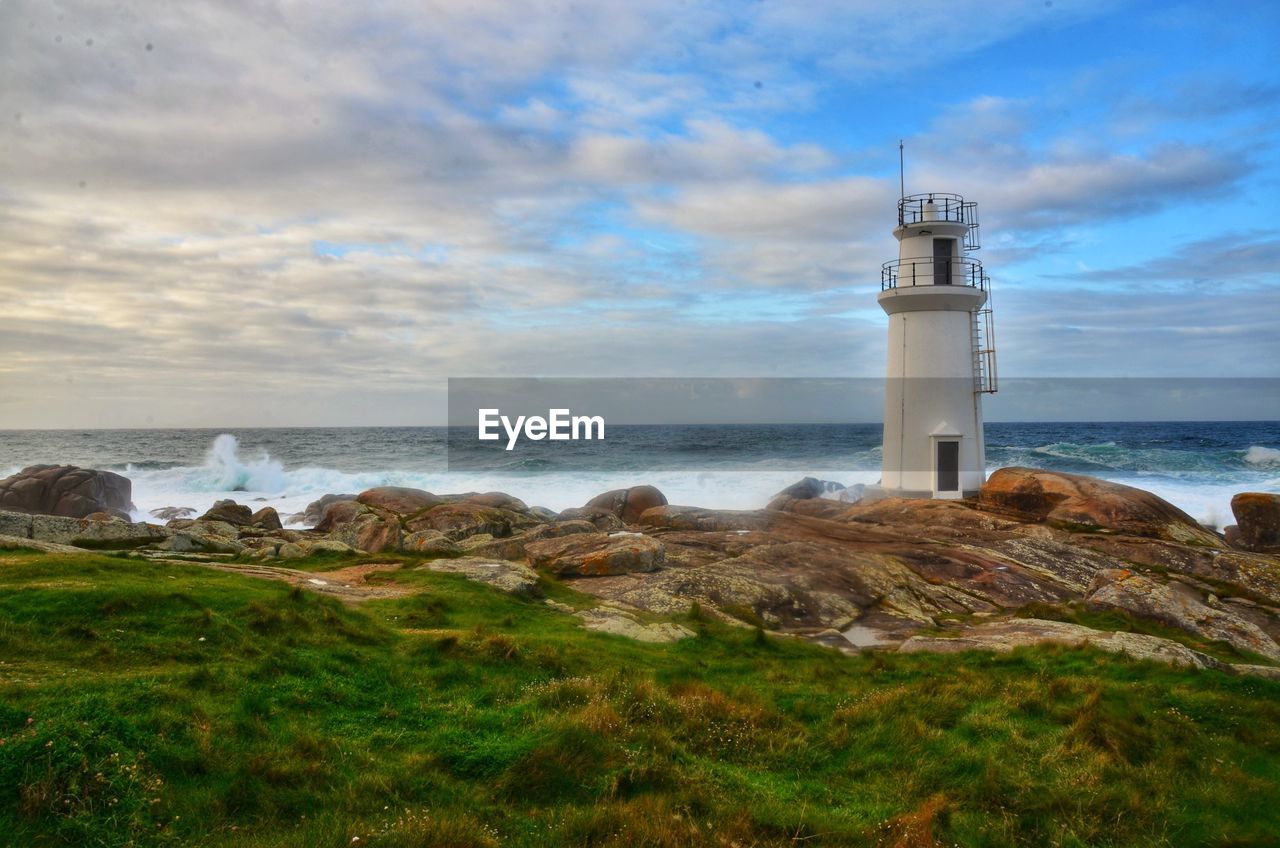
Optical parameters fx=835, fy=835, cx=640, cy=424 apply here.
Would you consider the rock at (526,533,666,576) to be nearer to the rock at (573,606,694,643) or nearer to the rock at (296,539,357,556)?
the rock at (573,606,694,643)

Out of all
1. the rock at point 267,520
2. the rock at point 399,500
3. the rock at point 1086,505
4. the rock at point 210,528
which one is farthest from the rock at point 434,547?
the rock at point 1086,505

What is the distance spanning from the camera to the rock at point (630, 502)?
38562 mm

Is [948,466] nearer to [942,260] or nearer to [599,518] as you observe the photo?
[942,260]

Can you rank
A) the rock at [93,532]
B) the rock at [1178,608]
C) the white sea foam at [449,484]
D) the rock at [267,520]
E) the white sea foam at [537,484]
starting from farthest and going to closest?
the white sea foam at [449,484] → the white sea foam at [537,484] → the rock at [267,520] → the rock at [93,532] → the rock at [1178,608]

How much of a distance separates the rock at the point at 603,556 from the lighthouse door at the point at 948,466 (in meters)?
16.5

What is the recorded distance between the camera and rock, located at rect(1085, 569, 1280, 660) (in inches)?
715

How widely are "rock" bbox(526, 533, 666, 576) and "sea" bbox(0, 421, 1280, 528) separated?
1316 inches

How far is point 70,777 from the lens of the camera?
21.6 ft

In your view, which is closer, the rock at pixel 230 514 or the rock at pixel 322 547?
the rock at pixel 322 547

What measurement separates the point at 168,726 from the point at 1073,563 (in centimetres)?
2387

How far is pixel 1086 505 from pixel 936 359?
775 centimetres

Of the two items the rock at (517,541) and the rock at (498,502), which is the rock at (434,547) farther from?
the rock at (498,502)

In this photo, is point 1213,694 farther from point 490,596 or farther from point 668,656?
point 490,596

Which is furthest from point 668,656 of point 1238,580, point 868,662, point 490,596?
point 1238,580
